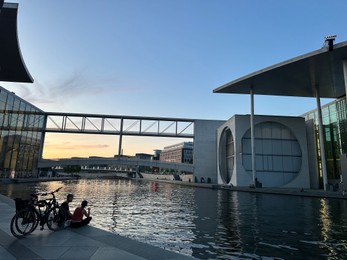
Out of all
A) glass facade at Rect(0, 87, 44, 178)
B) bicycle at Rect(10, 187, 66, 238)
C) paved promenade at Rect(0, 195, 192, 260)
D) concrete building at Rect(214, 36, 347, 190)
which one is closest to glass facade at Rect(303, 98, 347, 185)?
concrete building at Rect(214, 36, 347, 190)

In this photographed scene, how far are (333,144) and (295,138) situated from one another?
6.62 metres

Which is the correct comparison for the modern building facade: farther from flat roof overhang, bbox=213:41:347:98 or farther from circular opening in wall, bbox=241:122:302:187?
flat roof overhang, bbox=213:41:347:98

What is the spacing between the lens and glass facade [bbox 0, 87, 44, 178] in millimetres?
52281

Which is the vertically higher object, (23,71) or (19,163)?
(23,71)

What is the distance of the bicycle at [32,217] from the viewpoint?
→ 830 centimetres

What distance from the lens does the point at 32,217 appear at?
8.70 m

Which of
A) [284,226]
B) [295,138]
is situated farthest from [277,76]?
[284,226]

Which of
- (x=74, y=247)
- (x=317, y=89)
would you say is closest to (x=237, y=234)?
(x=74, y=247)

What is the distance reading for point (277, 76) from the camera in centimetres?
4284

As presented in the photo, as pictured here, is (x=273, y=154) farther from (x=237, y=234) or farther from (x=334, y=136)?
(x=237, y=234)

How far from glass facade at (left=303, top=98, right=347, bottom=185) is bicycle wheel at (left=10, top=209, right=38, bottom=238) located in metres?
51.9

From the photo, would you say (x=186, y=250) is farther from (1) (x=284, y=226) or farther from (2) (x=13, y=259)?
(1) (x=284, y=226)

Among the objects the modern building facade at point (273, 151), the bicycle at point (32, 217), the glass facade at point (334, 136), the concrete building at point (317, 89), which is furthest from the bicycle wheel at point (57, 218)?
the glass facade at point (334, 136)

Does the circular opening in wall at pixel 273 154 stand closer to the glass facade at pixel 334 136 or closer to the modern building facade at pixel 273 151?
the modern building facade at pixel 273 151
